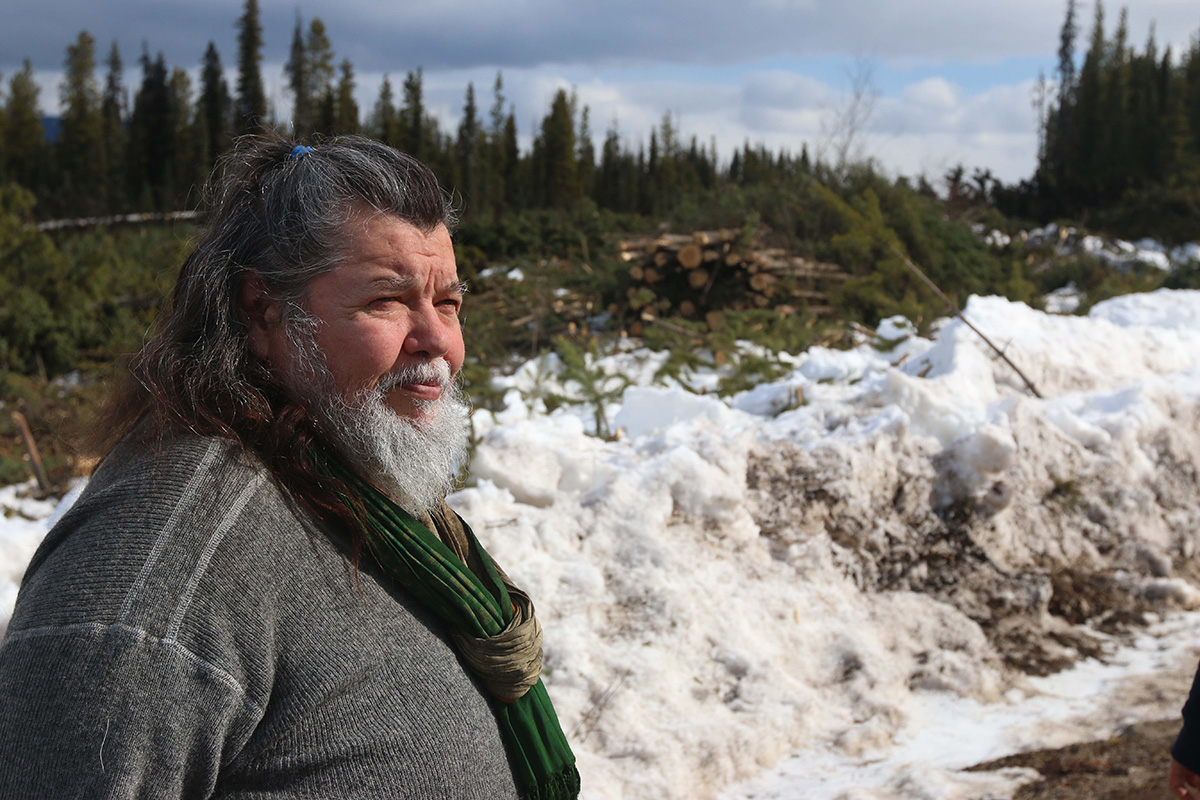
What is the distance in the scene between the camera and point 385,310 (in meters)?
1.56

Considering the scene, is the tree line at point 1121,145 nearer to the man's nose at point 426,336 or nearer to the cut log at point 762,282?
the cut log at point 762,282

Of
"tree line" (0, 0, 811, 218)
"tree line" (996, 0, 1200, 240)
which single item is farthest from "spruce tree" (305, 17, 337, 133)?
"tree line" (996, 0, 1200, 240)

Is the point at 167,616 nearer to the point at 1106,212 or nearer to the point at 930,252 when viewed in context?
the point at 930,252

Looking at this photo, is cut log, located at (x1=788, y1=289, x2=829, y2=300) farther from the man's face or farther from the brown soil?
the man's face

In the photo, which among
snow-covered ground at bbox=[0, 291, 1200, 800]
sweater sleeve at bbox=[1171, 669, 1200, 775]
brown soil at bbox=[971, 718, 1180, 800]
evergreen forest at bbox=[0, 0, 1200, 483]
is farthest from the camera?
evergreen forest at bbox=[0, 0, 1200, 483]

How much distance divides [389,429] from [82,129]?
3454cm

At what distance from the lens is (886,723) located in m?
3.62

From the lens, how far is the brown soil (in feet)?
10.2

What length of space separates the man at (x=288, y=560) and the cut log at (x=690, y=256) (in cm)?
836

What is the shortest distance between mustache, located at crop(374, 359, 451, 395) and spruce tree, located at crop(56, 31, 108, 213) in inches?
1185

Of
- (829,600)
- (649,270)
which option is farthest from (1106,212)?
(829,600)

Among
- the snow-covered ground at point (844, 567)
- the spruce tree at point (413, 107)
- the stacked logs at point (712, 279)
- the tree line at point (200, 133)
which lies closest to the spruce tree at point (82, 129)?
the tree line at point (200, 133)

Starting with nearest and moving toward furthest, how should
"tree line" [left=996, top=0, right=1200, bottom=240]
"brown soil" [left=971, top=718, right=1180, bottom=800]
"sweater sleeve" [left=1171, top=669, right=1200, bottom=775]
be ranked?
"sweater sleeve" [left=1171, top=669, right=1200, bottom=775]
"brown soil" [left=971, top=718, right=1180, bottom=800]
"tree line" [left=996, top=0, right=1200, bottom=240]

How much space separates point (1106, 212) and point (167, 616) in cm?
2844
